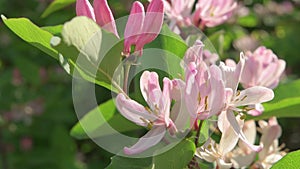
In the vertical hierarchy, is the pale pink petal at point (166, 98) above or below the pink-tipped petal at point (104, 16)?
below

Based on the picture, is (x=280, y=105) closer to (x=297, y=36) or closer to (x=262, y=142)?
(x=262, y=142)

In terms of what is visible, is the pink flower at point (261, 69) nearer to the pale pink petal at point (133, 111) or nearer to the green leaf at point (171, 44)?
the green leaf at point (171, 44)

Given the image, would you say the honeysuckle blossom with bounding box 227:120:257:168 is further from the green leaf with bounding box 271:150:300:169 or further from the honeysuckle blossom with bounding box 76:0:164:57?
the honeysuckle blossom with bounding box 76:0:164:57

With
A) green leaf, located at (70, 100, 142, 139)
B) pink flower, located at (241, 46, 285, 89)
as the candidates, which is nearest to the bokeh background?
green leaf, located at (70, 100, 142, 139)

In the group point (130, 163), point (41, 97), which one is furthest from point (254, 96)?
point (41, 97)

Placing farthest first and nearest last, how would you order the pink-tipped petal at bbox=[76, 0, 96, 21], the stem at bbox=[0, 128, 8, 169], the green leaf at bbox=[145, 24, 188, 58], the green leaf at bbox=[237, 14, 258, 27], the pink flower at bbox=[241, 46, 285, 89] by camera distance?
the green leaf at bbox=[237, 14, 258, 27]
the stem at bbox=[0, 128, 8, 169]
the pink flower at bbox=[241, 46, 285, 89]
the green leaf at bbox=[145, 24, 188, 58]
the pink-tipped petal at bbox=[76, 0, 96, 21]

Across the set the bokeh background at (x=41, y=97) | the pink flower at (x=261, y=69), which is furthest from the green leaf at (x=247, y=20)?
the pink flower at (x=261, y=69)
